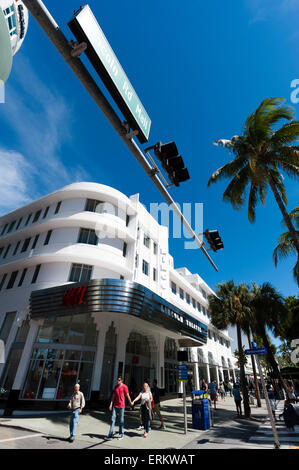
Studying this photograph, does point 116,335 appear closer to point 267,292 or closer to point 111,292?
point 111,292

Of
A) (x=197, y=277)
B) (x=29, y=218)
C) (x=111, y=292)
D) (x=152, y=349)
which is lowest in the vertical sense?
(x=152, y=349)

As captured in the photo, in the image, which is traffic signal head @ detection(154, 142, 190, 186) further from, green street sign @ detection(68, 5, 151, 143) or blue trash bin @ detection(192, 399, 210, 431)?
blue trash bin @ detection(192, 399, 210, 431)

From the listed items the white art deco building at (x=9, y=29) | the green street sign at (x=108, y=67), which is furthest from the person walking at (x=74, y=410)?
the white art deco building at (x=9, y=29)

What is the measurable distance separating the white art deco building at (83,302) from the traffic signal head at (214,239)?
8.34 m

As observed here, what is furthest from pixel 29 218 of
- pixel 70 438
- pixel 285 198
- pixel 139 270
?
pixel 285 198

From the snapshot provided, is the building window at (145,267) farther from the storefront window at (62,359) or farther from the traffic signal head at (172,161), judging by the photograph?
the traffic signal head at (172,161)

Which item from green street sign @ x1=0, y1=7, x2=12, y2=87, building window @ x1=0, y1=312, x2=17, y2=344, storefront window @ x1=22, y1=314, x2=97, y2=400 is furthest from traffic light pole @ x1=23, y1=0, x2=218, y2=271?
building window @ x1=0, y1=312, x2=17, y2=344

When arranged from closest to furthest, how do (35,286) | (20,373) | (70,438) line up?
(70,438), (20,373), (35,286)

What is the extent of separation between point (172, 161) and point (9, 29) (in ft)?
41.6

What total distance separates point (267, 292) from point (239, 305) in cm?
363

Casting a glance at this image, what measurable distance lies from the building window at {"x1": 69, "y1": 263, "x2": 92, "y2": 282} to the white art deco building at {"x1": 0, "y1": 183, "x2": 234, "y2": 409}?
0.07m

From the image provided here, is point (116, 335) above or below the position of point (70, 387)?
above

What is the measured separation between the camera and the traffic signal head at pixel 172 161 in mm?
4102

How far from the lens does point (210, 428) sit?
424 inches
